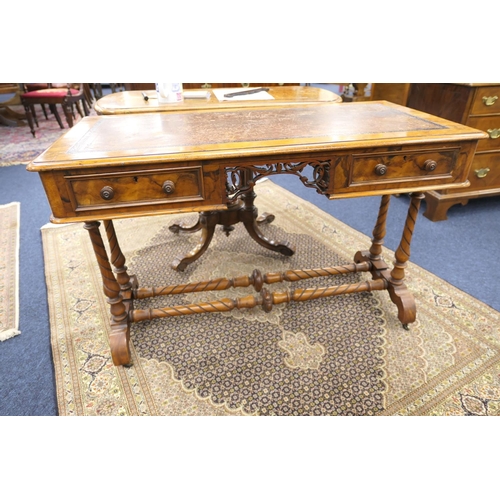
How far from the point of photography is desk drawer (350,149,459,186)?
1237 mm

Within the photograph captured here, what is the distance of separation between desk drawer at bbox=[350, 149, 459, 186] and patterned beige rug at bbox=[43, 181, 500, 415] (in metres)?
0.79

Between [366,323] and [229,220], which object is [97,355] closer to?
[229,220]

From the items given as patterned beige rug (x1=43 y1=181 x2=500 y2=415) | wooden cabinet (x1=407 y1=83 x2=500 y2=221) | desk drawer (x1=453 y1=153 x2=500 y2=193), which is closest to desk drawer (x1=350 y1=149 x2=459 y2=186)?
patterned beige rug (x1=43 y1=181 x2=500 y2=415)

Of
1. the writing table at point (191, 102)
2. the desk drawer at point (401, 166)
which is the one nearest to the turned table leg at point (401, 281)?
the desk drawer at point (401, 166)

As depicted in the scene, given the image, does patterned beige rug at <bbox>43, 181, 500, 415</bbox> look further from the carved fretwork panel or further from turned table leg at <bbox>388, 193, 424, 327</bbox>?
the carved fretwork panel

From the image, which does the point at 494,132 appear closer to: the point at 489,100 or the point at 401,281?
the point at 489,100

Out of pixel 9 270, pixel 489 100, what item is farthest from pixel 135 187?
pixel 489 100

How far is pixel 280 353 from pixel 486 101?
2.16 m

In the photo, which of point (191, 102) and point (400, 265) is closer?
point (400, 265)

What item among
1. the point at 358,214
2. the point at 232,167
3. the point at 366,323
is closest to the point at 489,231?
the point at 358,214

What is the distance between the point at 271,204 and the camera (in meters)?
2.96

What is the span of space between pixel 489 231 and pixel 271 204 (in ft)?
5.39

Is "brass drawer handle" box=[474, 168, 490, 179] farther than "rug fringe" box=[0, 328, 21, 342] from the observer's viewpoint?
Yes

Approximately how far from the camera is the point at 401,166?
1269 mm
